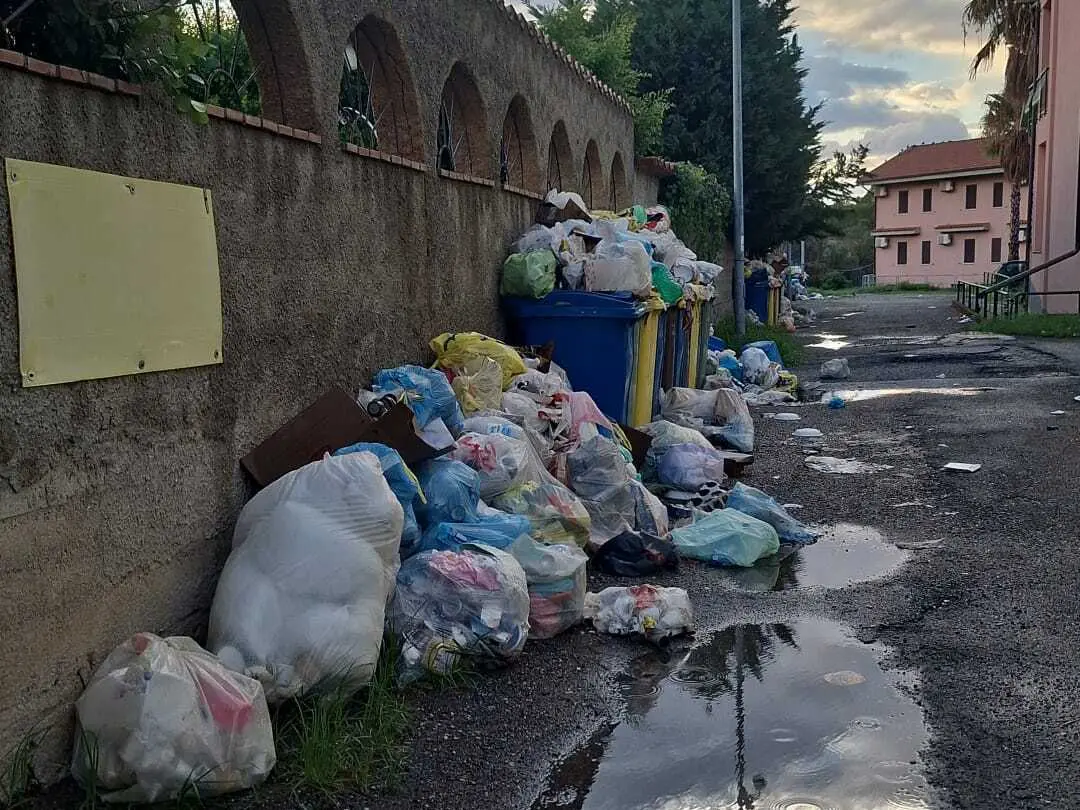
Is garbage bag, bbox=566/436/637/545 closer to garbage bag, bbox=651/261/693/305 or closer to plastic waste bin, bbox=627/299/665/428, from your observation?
plastic waste bin, bbox=627/299/665/428

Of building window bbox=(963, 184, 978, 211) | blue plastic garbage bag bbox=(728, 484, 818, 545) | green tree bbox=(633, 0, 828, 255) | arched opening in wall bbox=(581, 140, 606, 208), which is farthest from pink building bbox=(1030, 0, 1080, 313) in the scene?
building window bbox=(963, 184, 978, 211)

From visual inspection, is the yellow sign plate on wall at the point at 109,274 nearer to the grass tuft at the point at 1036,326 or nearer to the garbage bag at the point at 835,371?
the garbage bag at the point at 835,371

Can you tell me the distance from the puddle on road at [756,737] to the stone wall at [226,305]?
1399 mm

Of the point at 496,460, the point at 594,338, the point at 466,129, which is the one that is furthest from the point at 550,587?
the point at 466,129

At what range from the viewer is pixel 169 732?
102 inches

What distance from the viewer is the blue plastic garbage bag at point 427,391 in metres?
4.57

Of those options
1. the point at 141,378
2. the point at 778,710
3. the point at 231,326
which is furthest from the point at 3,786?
the point at 778,710

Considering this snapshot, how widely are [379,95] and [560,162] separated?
4.14 metres

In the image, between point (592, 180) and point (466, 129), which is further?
point (592, 180)

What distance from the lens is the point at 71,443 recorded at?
2.84 metres

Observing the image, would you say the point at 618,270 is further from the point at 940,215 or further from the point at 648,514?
the point at 940,215

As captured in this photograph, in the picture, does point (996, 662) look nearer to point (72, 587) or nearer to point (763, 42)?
point (72, 587)

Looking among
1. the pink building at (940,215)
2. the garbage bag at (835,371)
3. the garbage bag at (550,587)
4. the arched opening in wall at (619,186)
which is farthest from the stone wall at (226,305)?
the pink building at (940,215)

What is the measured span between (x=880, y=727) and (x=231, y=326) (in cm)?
255
